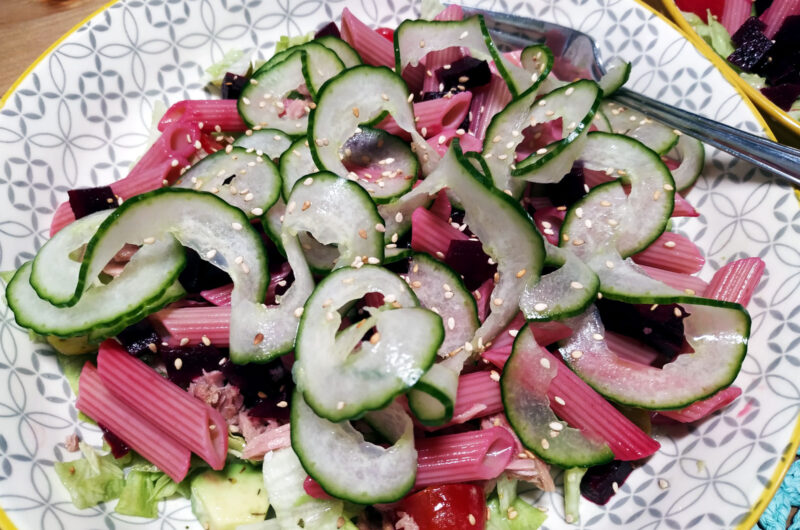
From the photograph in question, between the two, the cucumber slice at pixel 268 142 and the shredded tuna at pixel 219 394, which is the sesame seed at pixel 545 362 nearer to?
the shredded tuna at pixel 219 394

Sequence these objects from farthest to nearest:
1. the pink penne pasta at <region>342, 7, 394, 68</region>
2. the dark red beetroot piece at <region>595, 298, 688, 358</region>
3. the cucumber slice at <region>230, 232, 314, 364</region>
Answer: the pink penne pasta at <region>342, 7, 394, 68</region>, the dark red beetroot piece at <region>595, 298, 688, 358</region>, the cucumber slice at <region>230, 232, 314, 364</region>

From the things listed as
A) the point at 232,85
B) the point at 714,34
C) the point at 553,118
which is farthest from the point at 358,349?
the point at 714,34

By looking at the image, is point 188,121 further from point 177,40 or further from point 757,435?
point 757,435

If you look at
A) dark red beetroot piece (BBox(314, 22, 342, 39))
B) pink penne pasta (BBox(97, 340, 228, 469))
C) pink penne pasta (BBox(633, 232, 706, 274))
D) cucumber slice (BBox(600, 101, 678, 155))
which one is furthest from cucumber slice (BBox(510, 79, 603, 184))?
pink penne pasta (BBox(97, 340, 228, 469))

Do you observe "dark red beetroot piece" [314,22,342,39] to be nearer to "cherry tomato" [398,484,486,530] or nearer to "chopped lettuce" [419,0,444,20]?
"chopped lettuce" [419,0,444,20]

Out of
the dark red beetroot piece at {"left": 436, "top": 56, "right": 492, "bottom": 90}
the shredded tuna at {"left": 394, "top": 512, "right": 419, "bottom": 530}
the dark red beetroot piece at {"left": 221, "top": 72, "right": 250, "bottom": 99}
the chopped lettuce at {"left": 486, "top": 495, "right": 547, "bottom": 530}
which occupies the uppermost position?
the dark red beetroot piece at {"left": 436, "top": 56, "right": 492, "bottom": 90}

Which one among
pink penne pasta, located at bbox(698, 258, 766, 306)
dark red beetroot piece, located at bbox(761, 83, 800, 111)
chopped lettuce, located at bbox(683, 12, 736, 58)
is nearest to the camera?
pink penne pasta, located at bbox(698, 258, 766, 306)

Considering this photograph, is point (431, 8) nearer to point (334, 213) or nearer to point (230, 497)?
point (334, 213)

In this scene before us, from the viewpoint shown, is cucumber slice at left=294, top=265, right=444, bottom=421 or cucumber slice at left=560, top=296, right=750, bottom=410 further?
cucumber slice at left=560, top=296, right=750, bottom=410
